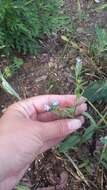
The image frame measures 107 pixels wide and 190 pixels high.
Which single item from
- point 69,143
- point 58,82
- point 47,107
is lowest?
point 69,143

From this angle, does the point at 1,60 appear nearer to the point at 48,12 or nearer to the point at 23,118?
the point at 48,12

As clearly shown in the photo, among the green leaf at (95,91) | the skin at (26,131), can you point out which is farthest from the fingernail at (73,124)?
the green leaf at (95,91)

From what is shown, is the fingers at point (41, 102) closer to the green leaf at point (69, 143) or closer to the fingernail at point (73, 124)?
the fingernail at point (73, 124)

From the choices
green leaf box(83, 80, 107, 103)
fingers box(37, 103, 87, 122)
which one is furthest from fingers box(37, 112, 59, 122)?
green leaf box(83, 80, 107, 103)

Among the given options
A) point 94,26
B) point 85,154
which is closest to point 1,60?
point 94,26

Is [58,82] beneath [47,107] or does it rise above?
beneath

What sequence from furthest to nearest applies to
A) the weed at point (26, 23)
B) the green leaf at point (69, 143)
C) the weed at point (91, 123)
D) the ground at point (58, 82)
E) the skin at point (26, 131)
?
the weed at point (26, 23)
the ground at point (58, 82)
the green leaf at point (69, 143)
the weed at point (91, 123)
the skin at point (26, 131)

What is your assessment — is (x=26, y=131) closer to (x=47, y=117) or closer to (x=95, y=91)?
(x=47, y=117)

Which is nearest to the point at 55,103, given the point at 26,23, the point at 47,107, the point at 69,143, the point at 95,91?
the point at 47,107
